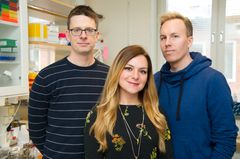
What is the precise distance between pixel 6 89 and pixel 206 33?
216cm

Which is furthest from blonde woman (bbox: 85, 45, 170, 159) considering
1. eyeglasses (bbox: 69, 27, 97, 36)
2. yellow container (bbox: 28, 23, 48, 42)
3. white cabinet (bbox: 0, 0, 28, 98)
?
yellow container (bbox: 28, 23, 48, 42)

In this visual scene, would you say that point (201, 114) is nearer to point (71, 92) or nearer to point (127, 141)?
point (127, 141)

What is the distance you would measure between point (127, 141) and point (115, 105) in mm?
188

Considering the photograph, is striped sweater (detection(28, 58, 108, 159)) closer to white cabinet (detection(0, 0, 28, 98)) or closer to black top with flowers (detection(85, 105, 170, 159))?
black top with flowers (detection(85, 105, 170, 159))

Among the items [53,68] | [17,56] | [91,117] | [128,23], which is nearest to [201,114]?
[91,117]

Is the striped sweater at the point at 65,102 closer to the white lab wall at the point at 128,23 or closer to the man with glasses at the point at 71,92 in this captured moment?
the man with glasses at the point at 71,92

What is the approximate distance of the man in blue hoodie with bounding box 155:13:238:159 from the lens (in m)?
1.32

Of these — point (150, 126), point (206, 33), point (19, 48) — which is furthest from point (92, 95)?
point (206, 33)

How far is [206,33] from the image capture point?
2986 millimetres

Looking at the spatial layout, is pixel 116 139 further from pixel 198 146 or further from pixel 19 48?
pixel 19 48

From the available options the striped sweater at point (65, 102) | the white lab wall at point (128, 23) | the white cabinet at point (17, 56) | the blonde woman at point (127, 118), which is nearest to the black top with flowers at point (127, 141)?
the blonde woman at point (127, 118)

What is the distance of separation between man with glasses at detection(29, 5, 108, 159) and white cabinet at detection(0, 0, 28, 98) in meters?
0.54

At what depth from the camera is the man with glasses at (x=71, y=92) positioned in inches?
56.0

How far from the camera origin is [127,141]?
1.27 metres
